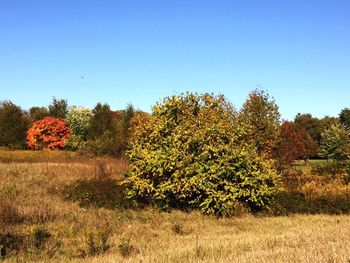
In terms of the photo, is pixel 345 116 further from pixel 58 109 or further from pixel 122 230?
Answer: pixel 122 230

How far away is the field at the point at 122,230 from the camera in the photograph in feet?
26.7

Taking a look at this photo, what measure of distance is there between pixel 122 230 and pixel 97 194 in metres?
5.62

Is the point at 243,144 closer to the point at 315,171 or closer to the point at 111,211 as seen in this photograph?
the point at 111,211

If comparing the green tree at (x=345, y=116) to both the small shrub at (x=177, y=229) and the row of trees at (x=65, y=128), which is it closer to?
the row of trees at (x=65, y=128)

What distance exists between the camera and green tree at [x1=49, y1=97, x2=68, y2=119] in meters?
61.3

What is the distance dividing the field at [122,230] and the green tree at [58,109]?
39.2 m

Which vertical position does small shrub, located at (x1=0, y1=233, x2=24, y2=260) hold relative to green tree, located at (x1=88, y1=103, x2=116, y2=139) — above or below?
below

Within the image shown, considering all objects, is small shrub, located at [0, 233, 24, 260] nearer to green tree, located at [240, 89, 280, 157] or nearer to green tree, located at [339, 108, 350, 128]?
green tree, located at [240, 89, 280, 157]

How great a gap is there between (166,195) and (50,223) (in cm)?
500

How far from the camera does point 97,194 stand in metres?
17.9

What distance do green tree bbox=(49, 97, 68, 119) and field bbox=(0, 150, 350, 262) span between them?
39.2 metres

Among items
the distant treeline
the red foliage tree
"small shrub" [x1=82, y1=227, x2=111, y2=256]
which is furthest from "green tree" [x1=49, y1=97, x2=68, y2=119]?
"small shrub" [x1=82, y1=227, x2=111, y2=256]

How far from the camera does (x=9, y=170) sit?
22922 millimetres

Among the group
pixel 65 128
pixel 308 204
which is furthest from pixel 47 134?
pixel 308 204
